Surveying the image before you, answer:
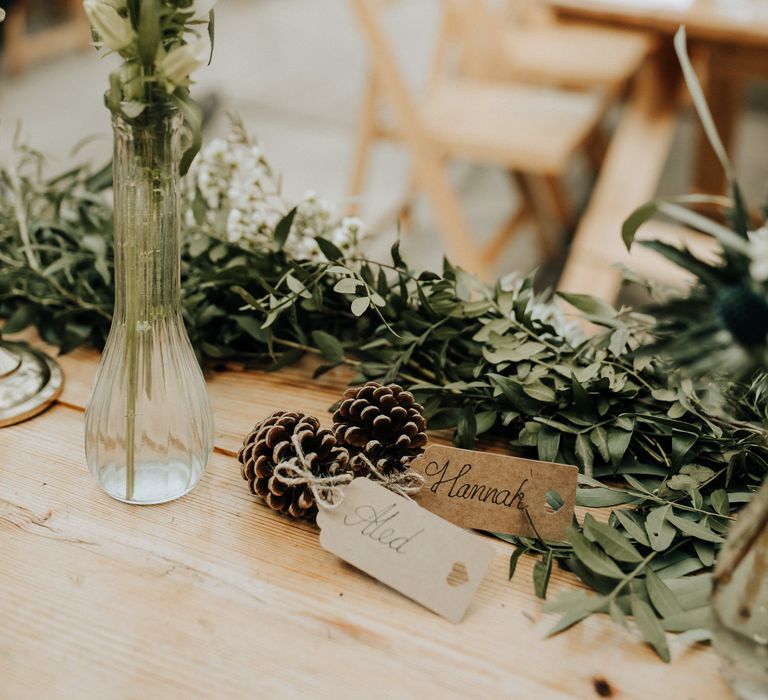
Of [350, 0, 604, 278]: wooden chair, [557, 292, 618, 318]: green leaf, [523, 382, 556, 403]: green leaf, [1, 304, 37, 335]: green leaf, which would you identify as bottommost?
[350, 0, 604, 278]: wooden chair

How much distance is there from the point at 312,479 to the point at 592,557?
220 mm

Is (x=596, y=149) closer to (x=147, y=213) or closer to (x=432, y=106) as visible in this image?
(x=432, y=106)

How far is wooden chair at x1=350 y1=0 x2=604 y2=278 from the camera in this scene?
7.32 feet

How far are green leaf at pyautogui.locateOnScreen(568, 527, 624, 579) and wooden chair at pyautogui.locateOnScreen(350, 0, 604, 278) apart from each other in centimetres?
166

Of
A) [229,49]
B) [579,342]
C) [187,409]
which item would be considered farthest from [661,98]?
[229,49]

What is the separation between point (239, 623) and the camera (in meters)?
0.63

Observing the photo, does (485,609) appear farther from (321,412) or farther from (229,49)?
(229,49)

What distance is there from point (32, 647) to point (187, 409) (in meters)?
0.21

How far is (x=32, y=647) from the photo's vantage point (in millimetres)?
600

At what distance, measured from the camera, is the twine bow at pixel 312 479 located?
0.67 meters

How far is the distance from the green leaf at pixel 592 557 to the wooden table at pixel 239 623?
4cm

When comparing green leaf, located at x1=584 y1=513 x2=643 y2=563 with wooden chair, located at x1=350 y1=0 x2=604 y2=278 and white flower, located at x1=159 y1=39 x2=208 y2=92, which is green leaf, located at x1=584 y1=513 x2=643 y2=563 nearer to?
white flower, located at x1=159 y1=39 x2=208 y2=92

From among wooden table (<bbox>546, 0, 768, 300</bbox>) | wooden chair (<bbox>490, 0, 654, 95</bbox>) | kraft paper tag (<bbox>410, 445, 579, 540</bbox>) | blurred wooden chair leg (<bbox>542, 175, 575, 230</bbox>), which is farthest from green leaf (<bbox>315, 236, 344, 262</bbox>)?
blurred wooden chair leg (<bbox>542, 175, 575, 230</bbox>)

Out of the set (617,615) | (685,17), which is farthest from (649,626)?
(685,17)
